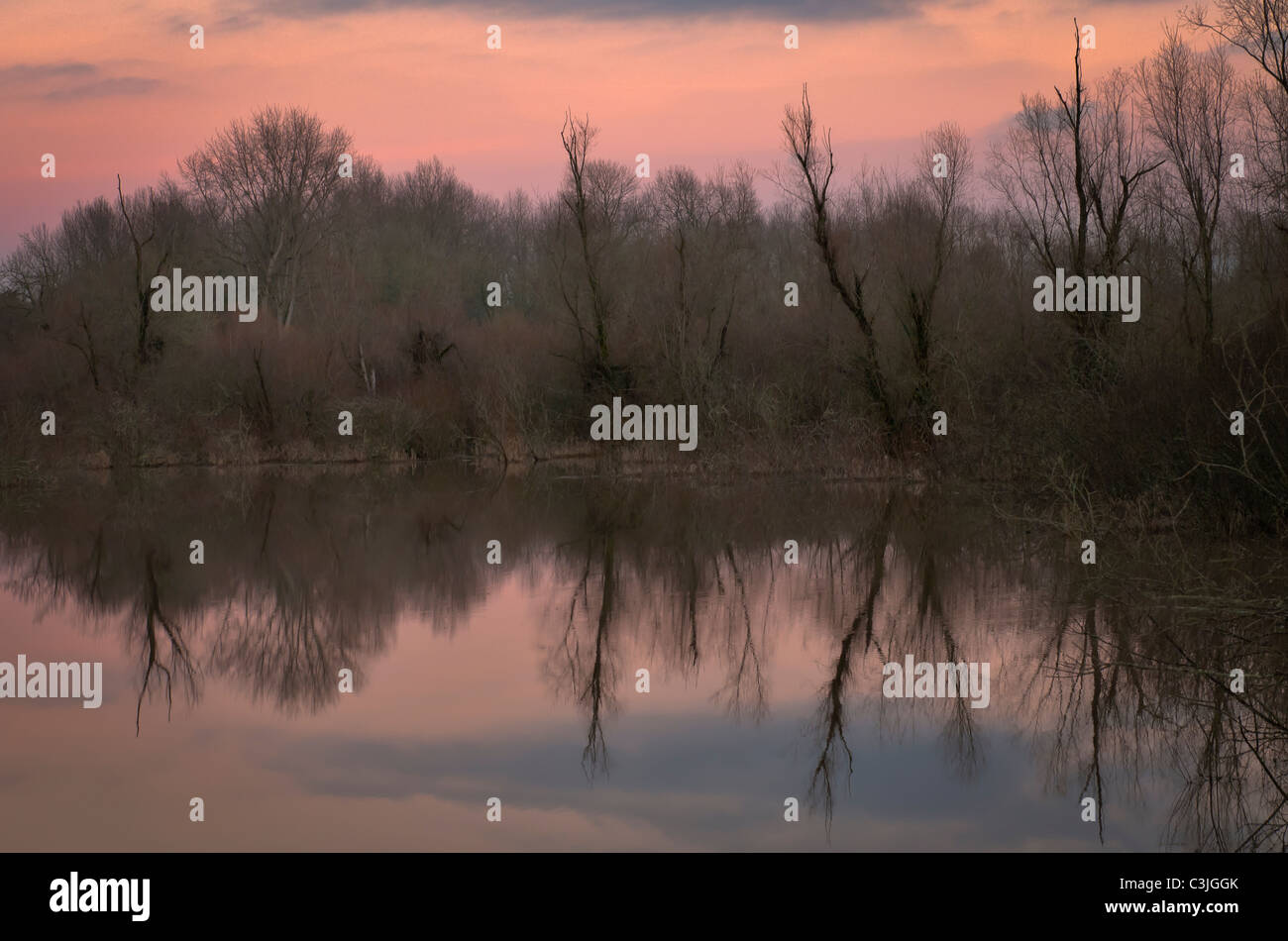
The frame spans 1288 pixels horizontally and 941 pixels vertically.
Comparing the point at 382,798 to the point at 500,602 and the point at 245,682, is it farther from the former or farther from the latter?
the point at 500,602

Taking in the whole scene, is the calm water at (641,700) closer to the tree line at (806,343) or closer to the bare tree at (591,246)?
the tree line at (806,343)

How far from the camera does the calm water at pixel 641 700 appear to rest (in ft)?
25.9

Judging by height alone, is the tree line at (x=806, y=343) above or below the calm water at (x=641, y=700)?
above

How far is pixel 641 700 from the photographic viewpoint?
11078 mm

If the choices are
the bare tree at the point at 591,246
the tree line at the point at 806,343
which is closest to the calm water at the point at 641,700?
the tree line at the point at 806,343

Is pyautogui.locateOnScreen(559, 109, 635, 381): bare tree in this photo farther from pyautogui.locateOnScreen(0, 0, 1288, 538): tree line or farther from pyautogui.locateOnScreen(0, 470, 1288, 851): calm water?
pyautogui.locateOnScreen(0, 470, 1288, 851): calm water

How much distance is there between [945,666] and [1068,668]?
1040mm

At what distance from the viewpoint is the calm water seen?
7.88m

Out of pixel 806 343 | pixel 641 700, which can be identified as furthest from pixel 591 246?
pixel 641 700

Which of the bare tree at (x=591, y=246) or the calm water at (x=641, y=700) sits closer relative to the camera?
the calm water at (x=641, y=700)

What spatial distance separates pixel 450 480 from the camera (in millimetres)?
34500

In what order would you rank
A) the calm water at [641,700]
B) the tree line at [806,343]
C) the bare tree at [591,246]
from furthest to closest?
the bare tree at [591,246] < the tree line at [806,343] < the calm water at [641,700]

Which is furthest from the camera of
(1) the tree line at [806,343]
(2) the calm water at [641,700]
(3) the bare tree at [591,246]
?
(3) the bare tree at [591,246]

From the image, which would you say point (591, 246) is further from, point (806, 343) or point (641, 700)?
point (641, 700)
